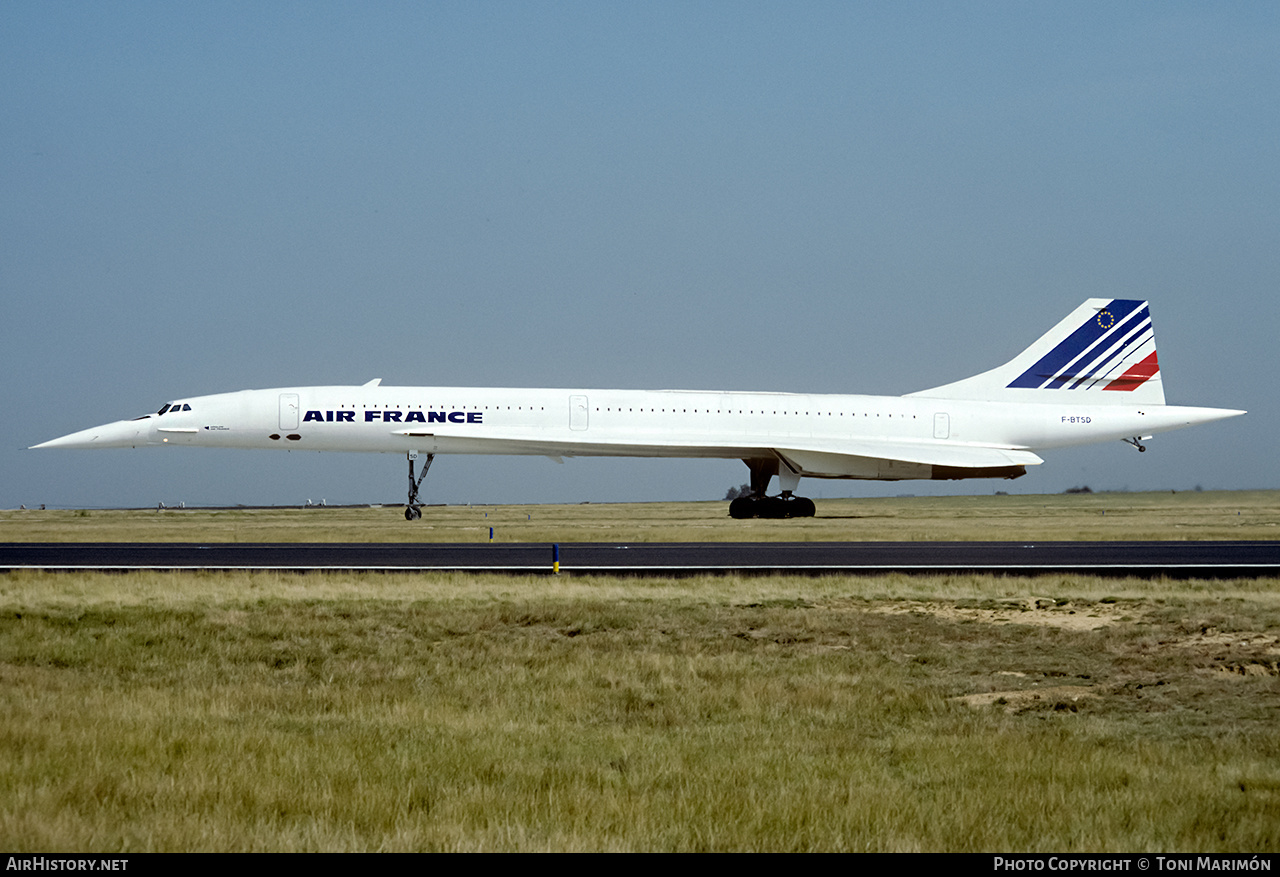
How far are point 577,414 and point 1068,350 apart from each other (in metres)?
18.7

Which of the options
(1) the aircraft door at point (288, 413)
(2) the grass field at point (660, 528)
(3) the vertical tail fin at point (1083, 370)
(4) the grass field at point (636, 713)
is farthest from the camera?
(3) the vertical tail fin at point (1083, 370)

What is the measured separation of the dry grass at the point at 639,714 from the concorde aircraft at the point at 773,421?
19.2 m

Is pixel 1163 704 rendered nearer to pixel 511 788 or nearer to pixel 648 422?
pixel 511 788

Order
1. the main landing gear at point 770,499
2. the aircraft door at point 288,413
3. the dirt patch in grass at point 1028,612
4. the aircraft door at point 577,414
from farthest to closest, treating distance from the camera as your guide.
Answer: the main landing gear at point 770,499 → the aircraft door at point 577,414 → the aircraft door at point 288,413 → the dirt patch in grass at point 1028,612

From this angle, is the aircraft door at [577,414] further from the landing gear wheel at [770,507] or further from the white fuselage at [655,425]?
the landing gear wheel at [770,507]

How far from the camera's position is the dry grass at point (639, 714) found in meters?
7.47

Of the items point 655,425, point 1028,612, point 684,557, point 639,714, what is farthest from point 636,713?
point 655,425

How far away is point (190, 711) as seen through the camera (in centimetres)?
1115

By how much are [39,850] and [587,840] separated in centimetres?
297

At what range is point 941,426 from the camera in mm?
43375

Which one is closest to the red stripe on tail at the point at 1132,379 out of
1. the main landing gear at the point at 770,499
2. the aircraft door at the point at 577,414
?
the main landing gear at the point at 770,499

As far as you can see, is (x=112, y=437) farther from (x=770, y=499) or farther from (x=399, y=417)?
(x=770, y=499)

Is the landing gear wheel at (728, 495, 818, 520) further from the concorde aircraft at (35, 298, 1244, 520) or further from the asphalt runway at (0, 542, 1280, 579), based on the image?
the asphalt runway at (0, 542, 1280, 579)

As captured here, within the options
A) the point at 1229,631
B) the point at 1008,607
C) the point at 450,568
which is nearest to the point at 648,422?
the point at 450,568
